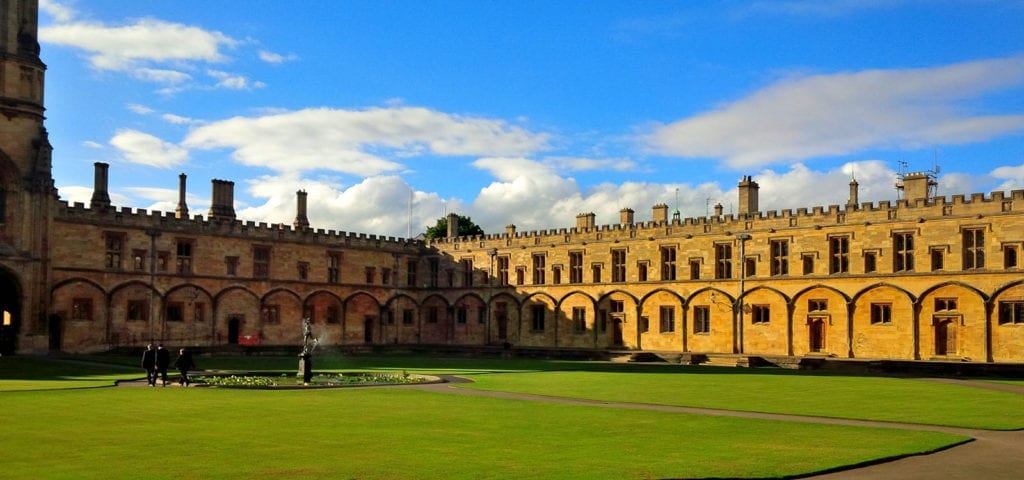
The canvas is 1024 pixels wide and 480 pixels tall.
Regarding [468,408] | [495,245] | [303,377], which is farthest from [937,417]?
[495,245]

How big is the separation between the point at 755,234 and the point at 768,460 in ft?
132

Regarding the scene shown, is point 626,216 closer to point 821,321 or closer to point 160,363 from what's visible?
point 821,321

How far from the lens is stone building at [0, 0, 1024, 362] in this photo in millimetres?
46812

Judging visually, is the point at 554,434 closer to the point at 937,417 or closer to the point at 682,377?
the point at 937,417

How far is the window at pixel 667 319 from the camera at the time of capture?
56.8m

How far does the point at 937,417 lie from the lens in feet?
68.7

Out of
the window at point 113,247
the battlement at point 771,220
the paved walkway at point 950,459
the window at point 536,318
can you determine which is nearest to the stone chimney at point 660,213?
the battlement at point 771,220

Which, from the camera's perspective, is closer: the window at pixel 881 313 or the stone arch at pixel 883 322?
the stone arch at pixel 883 322

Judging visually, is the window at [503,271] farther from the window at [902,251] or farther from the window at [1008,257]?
the window at [1008,257]

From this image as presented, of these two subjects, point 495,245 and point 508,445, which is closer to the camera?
point 508,445

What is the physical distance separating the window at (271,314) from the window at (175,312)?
5221mm

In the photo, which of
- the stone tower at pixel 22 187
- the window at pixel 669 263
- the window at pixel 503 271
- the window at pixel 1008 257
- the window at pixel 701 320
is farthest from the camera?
the window at pixel 503 271

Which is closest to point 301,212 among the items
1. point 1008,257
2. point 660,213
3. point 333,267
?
point 333,267

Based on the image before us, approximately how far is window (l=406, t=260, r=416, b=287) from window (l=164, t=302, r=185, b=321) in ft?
57.5
